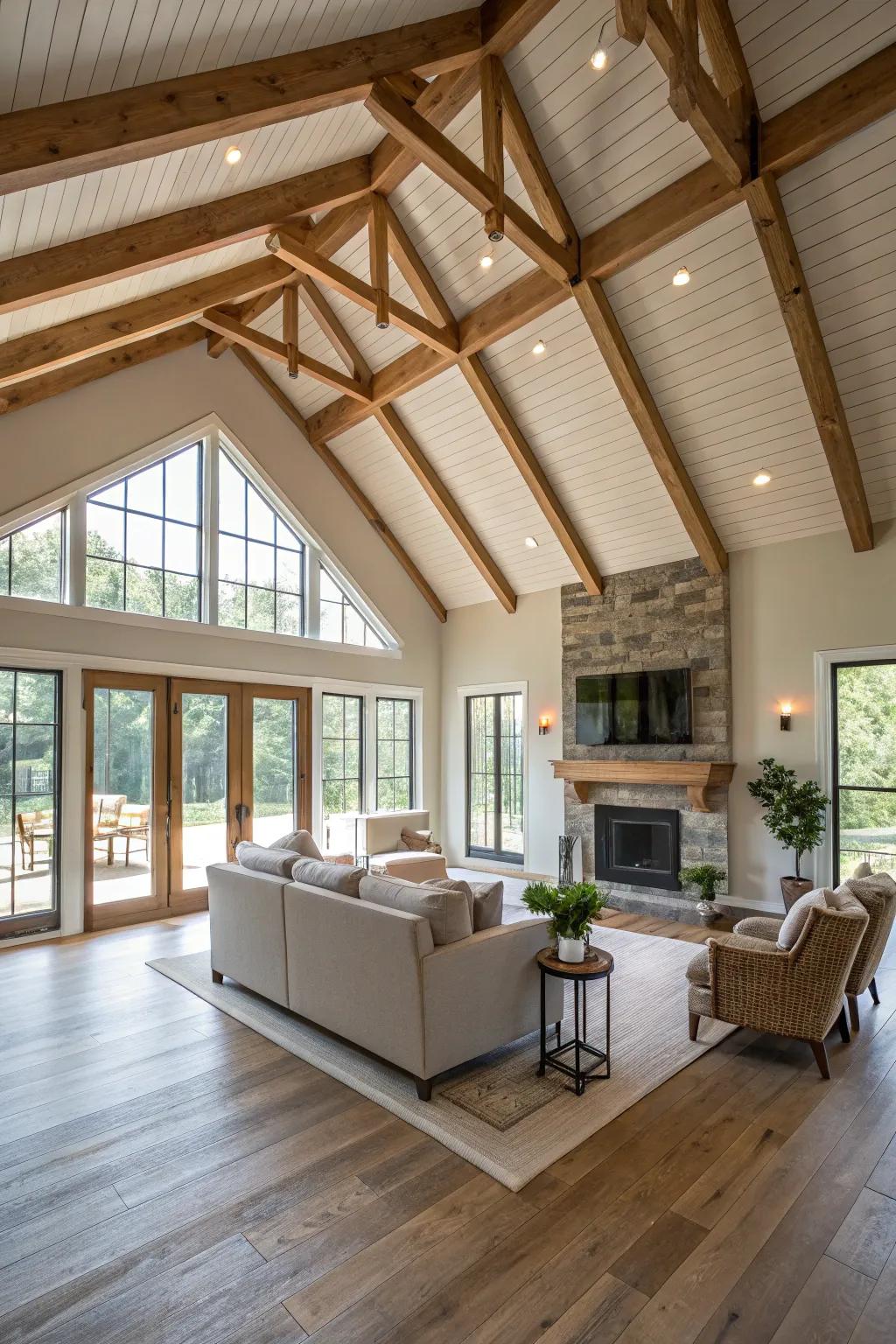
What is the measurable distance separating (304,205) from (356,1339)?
20.0ft

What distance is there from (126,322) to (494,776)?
20.1 feet

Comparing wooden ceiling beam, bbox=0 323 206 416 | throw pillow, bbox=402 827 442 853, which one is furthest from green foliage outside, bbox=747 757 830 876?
wooden ceiling beam, bbox=0 323 206 416

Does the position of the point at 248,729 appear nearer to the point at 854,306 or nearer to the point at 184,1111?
the point at 184,1111

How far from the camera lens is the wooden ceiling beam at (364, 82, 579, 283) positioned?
170 inches

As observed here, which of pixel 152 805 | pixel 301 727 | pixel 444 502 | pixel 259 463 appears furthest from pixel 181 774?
pixel 444 502

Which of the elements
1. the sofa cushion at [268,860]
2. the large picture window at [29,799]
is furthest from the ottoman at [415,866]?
the large picture window at [29,799]

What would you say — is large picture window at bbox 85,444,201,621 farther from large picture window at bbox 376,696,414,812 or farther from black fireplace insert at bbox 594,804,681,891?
black fireplace insert at bbox 594,804,681,891

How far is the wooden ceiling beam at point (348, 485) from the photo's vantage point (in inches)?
313

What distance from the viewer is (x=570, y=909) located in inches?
137

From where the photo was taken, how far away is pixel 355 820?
24.9ft

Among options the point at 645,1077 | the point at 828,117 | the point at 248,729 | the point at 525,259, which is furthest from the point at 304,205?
the point at 645,1077

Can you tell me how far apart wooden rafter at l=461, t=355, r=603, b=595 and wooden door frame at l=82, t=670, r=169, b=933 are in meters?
3.94

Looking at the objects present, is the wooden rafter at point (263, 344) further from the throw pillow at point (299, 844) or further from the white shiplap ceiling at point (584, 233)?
the throw pillow at point (299, 844)

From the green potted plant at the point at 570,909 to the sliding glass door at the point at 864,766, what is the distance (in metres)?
3.92
